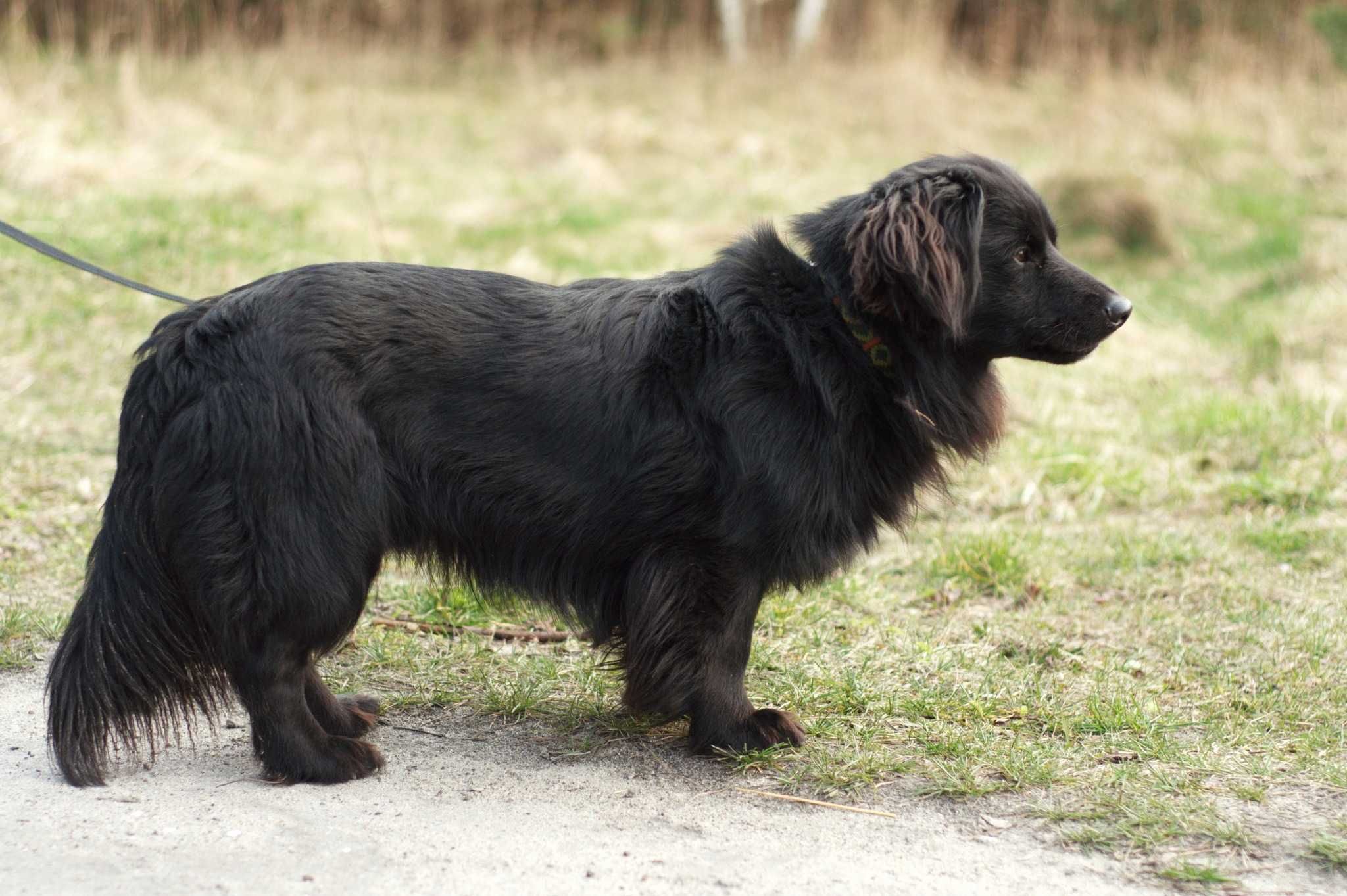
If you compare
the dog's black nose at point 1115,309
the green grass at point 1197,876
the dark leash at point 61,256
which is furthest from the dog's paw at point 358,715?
the dog's black nose at point 1115,309

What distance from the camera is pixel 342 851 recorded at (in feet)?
9.00

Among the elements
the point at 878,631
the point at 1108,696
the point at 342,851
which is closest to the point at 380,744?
the point at 342,851

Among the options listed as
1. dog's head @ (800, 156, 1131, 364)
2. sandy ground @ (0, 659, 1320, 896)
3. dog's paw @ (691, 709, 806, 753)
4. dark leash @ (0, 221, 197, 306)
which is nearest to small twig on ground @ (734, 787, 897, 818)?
sandy ground @ (0, 659, 1320, 896)

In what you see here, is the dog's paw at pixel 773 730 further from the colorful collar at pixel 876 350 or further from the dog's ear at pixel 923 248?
the dog's ear at pixel 923 248

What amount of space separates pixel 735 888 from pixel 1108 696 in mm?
1588

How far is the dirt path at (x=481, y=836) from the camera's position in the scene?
2641mm

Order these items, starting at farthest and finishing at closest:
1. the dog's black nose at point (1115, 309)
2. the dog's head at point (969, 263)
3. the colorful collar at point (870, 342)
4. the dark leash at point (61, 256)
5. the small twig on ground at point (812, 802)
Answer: the dark leash at point (61, 256), the dog's black nose at point (1115, 309), the colorful collar at point (870, 342), the dog's head at point (969, 263), the small twig on ground at point (812, 802)

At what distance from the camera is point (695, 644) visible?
3268mm

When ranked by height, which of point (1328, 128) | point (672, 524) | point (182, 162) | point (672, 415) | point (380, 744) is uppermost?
point (1328, 128)

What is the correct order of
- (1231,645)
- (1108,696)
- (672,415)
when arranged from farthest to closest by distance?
(1231,645) < (1108,696) < (672,415)

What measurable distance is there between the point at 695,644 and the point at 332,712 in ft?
3.19

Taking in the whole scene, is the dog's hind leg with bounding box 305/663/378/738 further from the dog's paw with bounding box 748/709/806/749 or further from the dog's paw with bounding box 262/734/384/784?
the dog's paw with bounding box 748/709/806/749

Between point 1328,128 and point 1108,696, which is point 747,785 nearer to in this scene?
point 1108,696

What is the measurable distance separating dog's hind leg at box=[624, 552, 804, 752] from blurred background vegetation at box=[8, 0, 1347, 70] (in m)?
11.4
